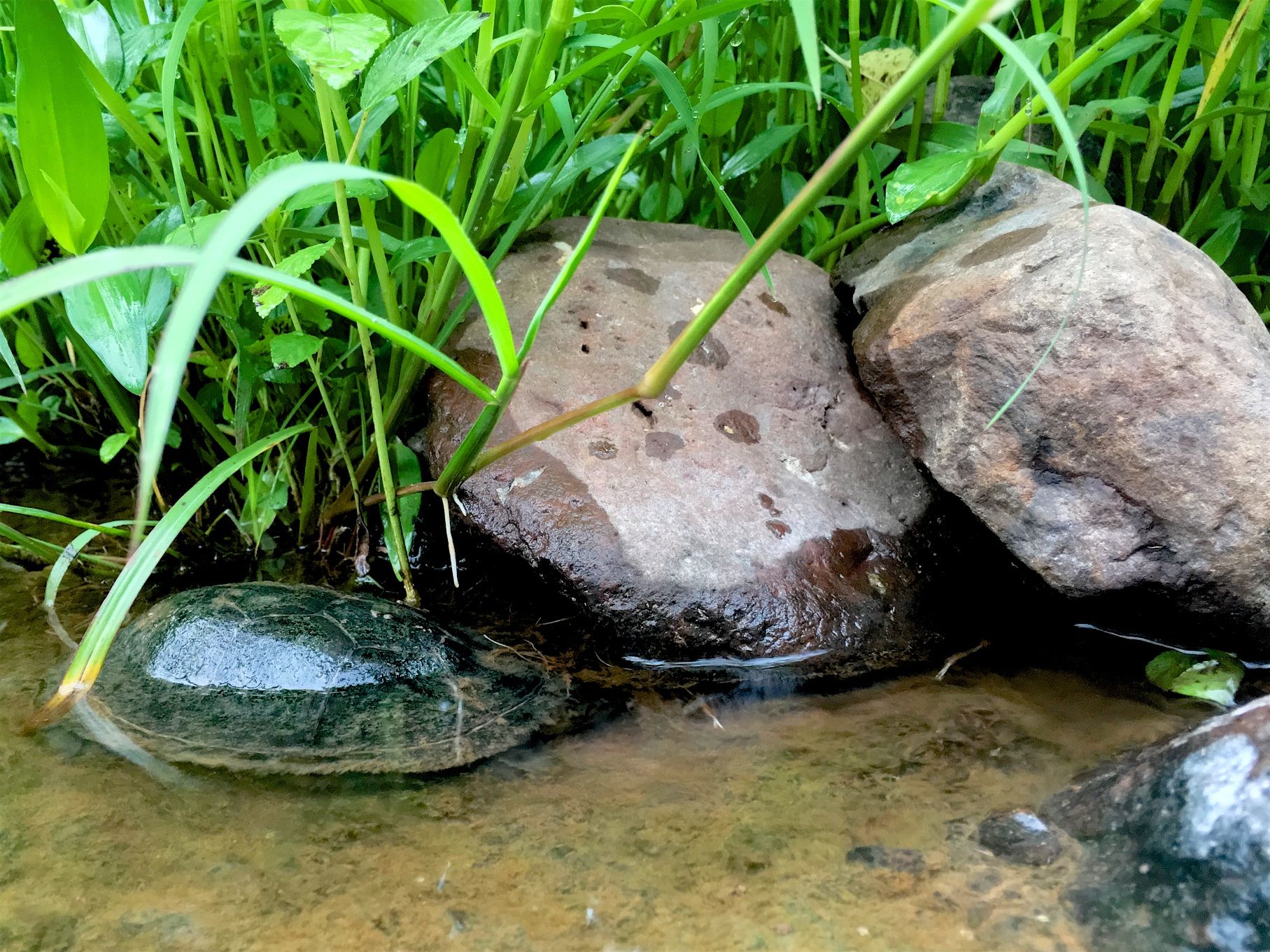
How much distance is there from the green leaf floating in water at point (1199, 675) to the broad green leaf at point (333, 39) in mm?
1670

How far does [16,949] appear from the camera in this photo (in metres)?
0.92

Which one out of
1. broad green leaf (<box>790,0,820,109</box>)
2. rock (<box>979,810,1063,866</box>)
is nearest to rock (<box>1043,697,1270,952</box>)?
rock (<box>979,810,1063,866</box>)

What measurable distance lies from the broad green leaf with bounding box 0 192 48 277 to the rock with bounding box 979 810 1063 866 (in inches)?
68.3

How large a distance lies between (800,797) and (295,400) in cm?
133

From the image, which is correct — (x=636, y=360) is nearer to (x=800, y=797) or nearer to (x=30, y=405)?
(x=800, y=797)

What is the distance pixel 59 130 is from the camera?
1337 mm

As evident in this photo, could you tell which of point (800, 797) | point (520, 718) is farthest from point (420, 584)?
point (800, 797)

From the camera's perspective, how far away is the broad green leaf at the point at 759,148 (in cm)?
222

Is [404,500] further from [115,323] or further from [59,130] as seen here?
[59,130]

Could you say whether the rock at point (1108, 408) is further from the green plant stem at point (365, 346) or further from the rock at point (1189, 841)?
the green plant stem at point (365, 346)

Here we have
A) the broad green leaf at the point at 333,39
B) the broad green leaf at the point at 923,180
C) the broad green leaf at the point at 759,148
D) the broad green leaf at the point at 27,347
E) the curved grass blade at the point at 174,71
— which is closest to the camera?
the broad green leaf at the point at 333,39

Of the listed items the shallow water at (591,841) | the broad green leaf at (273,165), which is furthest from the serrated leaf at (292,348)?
the shallow water at (591,841)

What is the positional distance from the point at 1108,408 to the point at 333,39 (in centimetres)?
141

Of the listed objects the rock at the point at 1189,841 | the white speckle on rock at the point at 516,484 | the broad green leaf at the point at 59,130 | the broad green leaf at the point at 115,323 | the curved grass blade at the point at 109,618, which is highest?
the broad green leaf at the point at 59,130
